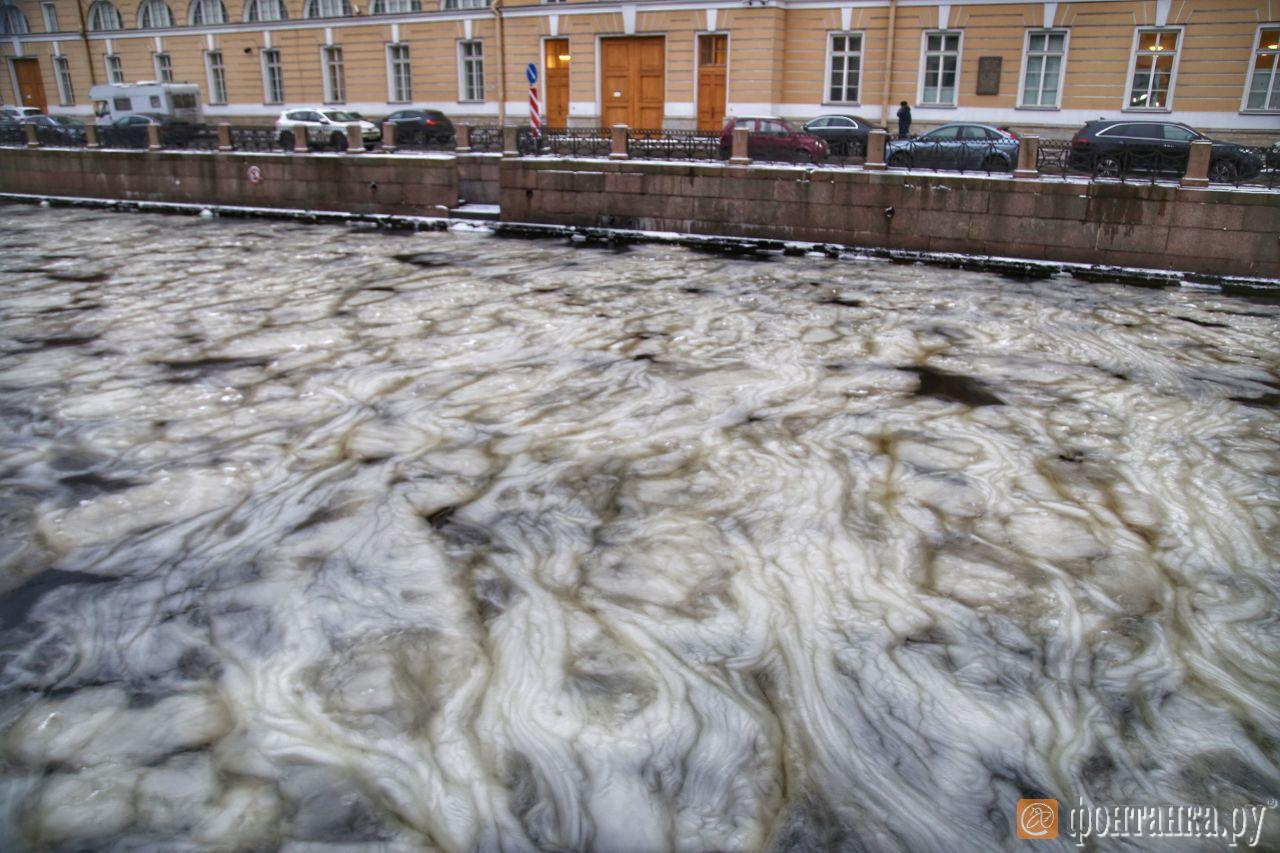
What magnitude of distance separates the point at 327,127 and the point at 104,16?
53.5 ft

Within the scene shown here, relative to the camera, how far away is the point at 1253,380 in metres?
9.23

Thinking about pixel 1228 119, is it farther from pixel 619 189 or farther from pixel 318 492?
pixel 318 492

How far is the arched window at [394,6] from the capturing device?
94.4 feet

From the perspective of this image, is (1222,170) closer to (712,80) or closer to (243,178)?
(712,80)

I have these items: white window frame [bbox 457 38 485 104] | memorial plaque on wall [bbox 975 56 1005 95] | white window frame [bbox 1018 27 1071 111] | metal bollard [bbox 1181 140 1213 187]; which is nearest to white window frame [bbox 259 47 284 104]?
white window frame [bbox 457 38 485 104]

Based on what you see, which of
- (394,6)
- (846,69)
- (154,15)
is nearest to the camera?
(846,69)

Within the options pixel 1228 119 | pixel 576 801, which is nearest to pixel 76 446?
pixel 576 801

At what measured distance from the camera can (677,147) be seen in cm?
1752

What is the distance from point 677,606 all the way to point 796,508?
1.53 m

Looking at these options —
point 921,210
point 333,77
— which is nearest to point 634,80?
point 333,77

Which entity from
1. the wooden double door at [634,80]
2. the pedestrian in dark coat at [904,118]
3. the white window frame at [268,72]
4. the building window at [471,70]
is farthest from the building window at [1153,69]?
the white window frame at [268,72]

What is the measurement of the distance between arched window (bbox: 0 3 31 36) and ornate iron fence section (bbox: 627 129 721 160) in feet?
101

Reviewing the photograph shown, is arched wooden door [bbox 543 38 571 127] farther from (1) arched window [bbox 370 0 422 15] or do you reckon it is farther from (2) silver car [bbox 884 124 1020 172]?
(2) silver car [bbox 884 124 1020 172]

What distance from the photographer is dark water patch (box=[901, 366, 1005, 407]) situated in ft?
27.9
